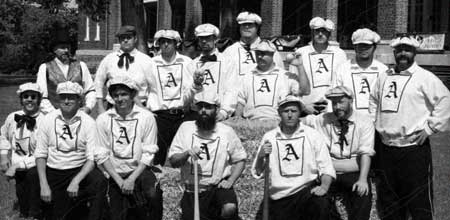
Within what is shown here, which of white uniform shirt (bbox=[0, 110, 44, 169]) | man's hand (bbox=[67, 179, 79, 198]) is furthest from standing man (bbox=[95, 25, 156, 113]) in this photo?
man's hand (bbox=[67, 179, 79, 198])

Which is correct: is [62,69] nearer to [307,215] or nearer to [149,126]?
[149,126]

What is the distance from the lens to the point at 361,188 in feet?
20.3

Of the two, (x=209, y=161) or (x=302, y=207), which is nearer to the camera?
(x=302, y=207)

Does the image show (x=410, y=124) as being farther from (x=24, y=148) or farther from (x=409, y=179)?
(x=24, y=148)

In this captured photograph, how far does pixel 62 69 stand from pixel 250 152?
268cm

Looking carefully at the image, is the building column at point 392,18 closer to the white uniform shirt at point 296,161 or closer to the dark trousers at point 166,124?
the dark trousers at point 166,124

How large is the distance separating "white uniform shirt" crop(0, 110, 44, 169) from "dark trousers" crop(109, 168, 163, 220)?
4.77ft

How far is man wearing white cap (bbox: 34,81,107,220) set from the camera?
6.70 metres

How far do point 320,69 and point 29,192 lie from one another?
383cm

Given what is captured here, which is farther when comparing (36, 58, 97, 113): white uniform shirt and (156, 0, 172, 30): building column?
(156, 0, 172, 30): building column

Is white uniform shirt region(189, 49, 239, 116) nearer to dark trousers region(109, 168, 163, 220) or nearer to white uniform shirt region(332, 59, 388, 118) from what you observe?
white uniform shirt region(332, 59, 388, 118)

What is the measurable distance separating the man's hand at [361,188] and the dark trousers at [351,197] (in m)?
0.06

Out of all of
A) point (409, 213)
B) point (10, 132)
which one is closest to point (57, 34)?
point (10, 132)

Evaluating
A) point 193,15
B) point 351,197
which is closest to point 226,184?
point 351,197
